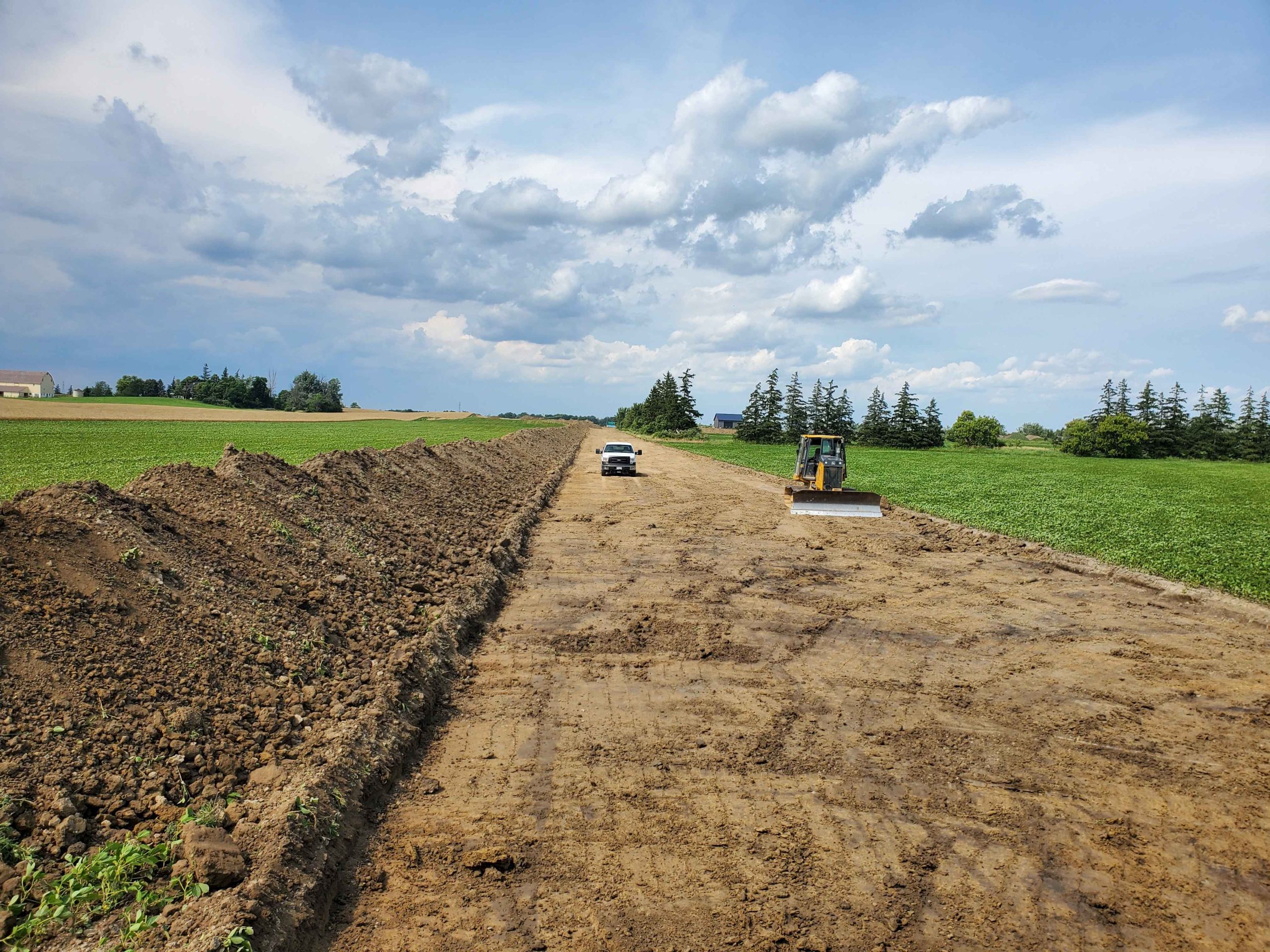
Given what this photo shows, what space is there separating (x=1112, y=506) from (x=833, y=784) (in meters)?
27.7

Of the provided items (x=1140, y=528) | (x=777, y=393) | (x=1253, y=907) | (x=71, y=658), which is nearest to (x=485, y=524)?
(x=71, y=658)

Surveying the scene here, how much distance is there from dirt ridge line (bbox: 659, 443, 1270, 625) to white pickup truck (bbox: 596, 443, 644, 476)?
14448 mm

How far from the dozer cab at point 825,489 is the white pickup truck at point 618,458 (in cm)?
1005

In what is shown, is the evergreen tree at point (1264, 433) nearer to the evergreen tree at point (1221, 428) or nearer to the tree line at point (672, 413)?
the evergreen tree at point (1221, 428)

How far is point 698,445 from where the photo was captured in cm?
8650

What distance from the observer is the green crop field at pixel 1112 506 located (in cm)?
1602

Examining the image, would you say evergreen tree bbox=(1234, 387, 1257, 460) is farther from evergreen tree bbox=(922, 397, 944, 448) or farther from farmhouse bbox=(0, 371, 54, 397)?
farmhouse bbox=(0, 371, 54, 397)

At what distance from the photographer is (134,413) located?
219ft

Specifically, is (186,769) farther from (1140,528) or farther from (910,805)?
(1140,528)

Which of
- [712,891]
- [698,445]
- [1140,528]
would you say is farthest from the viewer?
[698,445]

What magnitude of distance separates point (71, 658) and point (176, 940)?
9.75 feet

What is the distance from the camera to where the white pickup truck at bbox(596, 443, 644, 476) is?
34.2m

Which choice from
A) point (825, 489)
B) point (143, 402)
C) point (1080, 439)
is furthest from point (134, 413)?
point (1080, 439)

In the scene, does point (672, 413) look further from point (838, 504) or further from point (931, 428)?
point (838, 504)
